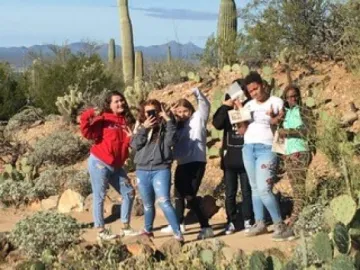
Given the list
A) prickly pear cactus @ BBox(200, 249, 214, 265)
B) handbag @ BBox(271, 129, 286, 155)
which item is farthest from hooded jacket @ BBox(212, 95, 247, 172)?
prickly pear cactus @ BBox(200, 249, 214, 265)

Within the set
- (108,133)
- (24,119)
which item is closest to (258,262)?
(108,133)

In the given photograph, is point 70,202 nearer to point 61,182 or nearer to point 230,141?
point 61,182

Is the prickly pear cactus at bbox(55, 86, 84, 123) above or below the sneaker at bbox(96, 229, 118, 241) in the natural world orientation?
above

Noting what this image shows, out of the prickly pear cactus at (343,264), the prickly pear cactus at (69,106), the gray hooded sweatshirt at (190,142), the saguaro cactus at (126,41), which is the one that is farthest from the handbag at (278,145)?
the saguaro cactus at (126,41)

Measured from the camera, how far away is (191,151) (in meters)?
9.48

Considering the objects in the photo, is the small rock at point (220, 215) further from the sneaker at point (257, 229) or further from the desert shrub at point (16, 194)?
the desert shrub at point (16, 194)

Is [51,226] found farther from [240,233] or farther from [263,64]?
[263,64]

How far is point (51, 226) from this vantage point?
28.9ft

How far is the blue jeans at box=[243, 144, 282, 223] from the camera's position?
9.02 metres

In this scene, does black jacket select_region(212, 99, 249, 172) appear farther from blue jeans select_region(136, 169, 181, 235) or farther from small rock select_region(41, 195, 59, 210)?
small rock select_region(41, 195, 59, 210)

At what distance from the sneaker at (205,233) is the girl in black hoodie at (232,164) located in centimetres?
28

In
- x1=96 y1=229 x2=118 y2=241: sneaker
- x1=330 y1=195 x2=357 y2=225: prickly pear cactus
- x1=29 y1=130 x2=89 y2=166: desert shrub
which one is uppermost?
x1=330 y1=195 x2=357 y2=225: prickly pear cactus

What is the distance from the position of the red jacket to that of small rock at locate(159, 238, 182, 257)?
1.44m

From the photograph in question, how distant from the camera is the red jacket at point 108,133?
956 centimetres
